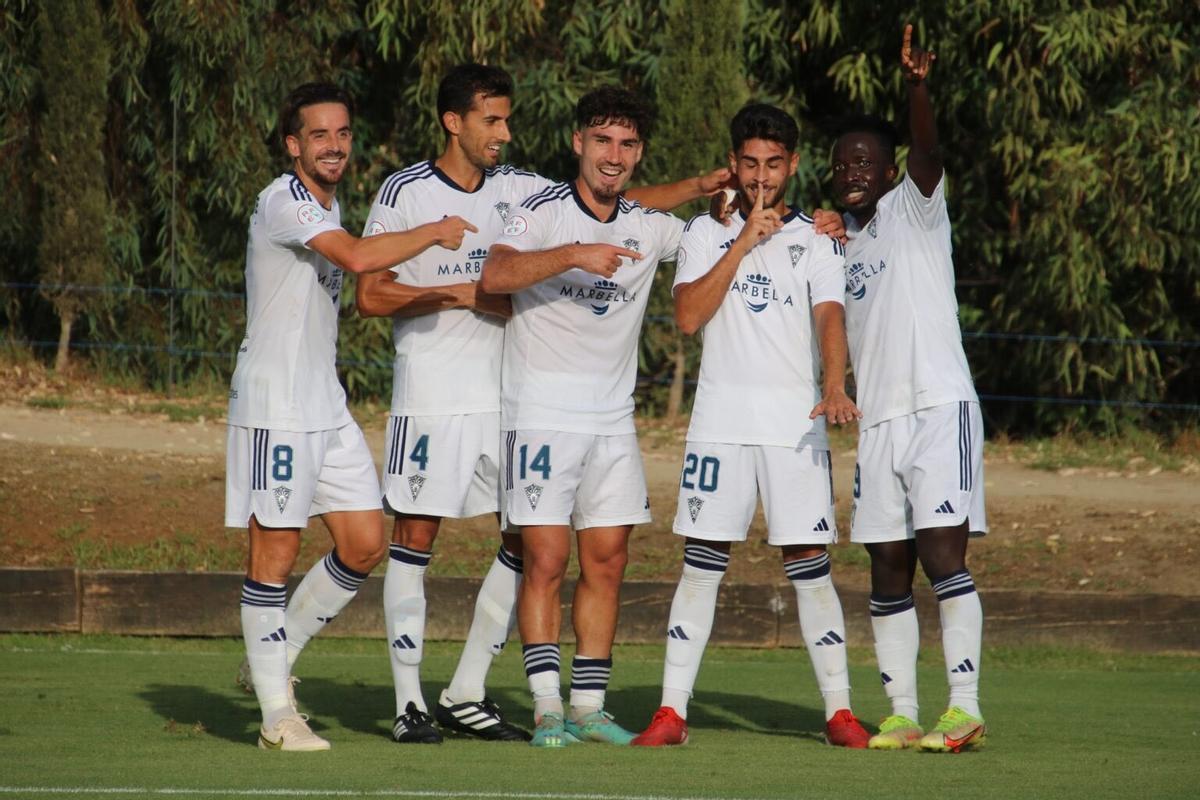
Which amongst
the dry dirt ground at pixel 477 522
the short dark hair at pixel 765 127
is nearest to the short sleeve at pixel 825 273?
the short dark hair at pixel 765 127

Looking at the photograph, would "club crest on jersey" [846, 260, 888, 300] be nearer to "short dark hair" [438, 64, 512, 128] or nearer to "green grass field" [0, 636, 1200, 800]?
"short dark hair" [438, 64, 512, 128]

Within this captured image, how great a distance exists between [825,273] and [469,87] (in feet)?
5.26

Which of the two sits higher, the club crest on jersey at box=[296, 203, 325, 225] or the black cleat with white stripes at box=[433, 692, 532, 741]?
the club crest on jersey at box=[296, 203, 325, 225]

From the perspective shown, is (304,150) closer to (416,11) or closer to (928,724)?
(928,724)

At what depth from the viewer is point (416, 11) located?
17031 mm

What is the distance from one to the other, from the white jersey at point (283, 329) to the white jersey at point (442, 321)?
16.1 inches

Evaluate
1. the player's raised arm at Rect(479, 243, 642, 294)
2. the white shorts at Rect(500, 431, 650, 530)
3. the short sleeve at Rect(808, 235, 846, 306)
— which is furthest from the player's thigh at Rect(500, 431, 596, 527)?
the short sleeve at Rect(808, 235, 846, 306)

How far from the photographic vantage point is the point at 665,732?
21.7 feet

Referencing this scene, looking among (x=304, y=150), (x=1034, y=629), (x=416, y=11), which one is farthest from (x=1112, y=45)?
(x=304, y=150)

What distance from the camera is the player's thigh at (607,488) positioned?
6.81 metres

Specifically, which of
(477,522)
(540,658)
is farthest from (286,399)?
(477,522)

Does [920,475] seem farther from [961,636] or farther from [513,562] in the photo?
[513,562]

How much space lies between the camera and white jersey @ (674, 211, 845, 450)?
6.77m

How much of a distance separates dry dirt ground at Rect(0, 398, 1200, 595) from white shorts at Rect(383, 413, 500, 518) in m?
4.51
